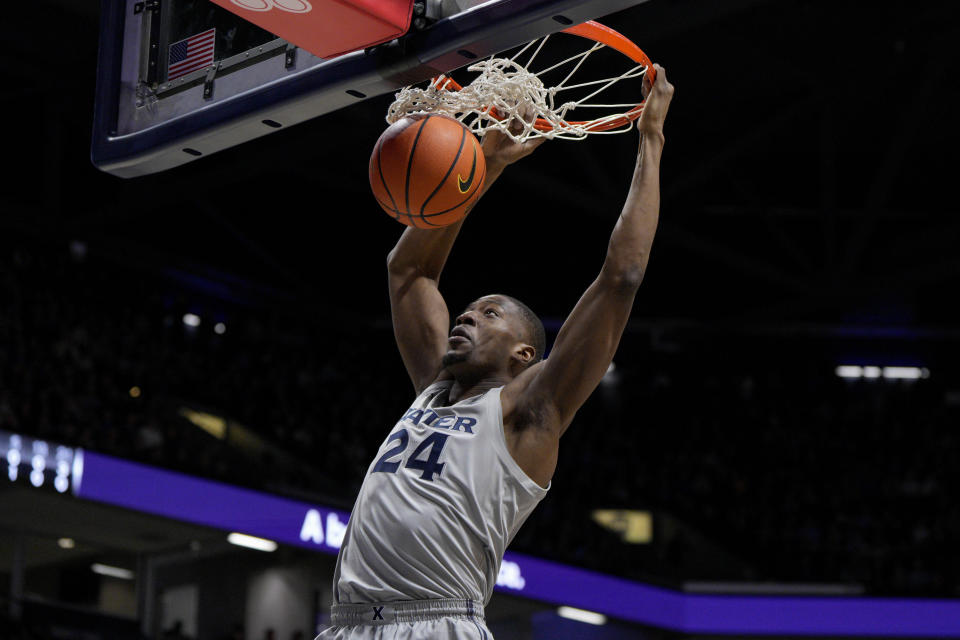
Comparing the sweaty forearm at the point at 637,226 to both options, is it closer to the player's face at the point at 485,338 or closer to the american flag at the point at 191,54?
the player's face at the point at 485,338

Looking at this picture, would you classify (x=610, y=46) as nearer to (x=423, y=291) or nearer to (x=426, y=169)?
(x=426, y=169)

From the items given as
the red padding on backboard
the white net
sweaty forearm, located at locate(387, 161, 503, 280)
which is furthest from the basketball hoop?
the red padding on backboard

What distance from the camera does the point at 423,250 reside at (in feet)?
12.9

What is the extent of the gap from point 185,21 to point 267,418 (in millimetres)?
12414

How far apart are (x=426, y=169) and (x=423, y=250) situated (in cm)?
44

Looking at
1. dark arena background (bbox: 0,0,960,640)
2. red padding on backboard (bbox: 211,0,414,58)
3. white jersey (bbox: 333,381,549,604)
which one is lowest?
white jersey (bbox: 333,381,549,604)

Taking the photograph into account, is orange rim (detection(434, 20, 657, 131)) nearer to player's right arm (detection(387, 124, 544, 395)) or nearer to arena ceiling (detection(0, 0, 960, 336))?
player's right arm (detection(387, 124, 544, 395))

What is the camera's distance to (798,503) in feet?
55.4

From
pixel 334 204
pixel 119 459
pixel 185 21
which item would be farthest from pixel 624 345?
pixel 185 21

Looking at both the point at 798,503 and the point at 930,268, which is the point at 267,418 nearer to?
the point at 798,503

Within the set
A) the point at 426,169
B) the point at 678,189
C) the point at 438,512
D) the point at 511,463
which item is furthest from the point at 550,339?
the point at 438,512

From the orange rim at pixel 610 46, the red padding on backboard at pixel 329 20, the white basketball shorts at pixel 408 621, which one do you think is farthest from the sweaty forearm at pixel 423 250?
the white basketball shorts at pixel 408 621

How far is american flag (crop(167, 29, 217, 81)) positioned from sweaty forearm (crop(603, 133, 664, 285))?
3.81ft

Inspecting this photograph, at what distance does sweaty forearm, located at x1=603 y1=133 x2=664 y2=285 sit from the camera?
10.7ft
